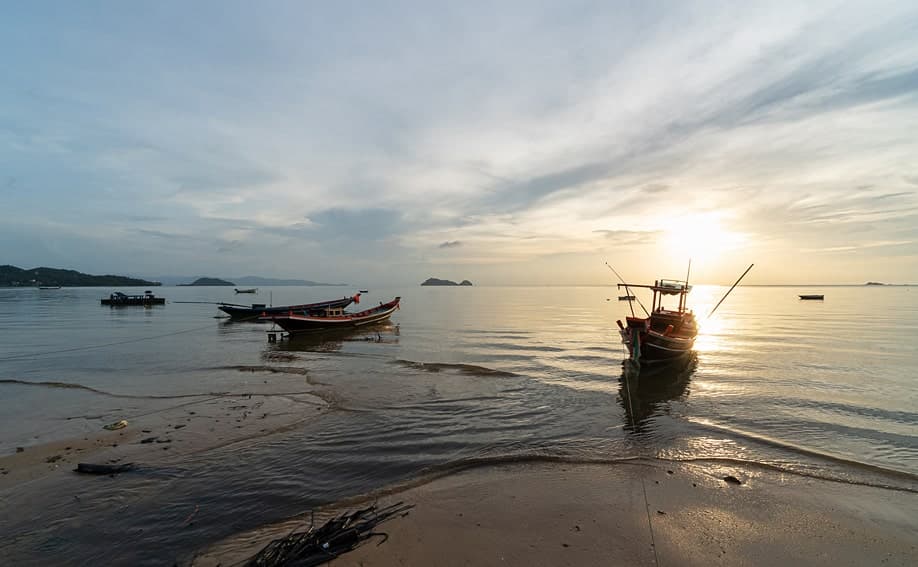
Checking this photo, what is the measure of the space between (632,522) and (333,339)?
93.2ft

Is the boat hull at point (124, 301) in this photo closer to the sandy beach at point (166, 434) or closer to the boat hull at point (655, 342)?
the sandy beach at point (166, 434)

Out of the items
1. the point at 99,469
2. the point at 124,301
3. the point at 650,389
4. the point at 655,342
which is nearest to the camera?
the point at 99,469

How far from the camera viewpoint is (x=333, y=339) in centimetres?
3177

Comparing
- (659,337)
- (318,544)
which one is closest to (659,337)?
(659,337)

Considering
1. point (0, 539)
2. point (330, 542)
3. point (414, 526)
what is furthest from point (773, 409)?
point (0, 539)

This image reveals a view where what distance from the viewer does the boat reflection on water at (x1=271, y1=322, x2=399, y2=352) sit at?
27.5 metres

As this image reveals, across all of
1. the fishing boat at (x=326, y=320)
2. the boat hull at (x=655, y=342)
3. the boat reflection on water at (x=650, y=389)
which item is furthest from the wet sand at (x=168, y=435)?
the fishing boat at (x=326, y=320)

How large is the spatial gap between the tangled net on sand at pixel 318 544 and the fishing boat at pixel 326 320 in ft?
91.0

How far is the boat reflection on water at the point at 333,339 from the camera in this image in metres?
27.5

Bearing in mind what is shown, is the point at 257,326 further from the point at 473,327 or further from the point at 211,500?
the point at 211,500

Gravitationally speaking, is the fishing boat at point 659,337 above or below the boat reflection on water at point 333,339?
above

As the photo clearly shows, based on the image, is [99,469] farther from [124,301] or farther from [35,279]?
[35,279]

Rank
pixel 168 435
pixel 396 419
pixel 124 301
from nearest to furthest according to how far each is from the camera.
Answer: pixel 168 435 < pixel 396 419 < pixel 124 301

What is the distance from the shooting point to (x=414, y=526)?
618 cm
